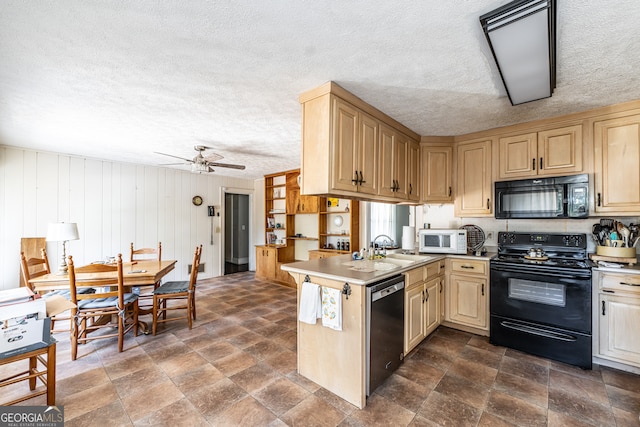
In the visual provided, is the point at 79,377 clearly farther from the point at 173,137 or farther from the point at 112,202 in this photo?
the point at 112,202

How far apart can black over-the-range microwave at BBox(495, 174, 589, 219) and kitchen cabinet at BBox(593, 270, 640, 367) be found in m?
0.65

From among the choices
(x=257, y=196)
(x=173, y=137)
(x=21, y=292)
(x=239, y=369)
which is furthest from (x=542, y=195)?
(x=257, y=196)

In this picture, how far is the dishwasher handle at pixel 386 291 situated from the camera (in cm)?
193

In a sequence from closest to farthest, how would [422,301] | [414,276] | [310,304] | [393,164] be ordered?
[310,304], [414,276], [422,301], [393,164]

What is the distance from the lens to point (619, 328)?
2.28 meters

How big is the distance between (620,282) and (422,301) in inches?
62.4

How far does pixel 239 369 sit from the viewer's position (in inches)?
93.8

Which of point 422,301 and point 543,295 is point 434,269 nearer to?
point 422,301

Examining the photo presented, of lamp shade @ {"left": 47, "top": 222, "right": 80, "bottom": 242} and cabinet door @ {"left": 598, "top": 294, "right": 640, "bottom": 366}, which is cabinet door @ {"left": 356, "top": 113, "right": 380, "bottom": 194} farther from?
lamp shade @ {"left": 47, "top": 222, "right": 80, "bottom": 242}

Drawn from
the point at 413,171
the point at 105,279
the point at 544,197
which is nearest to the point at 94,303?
the point at 105,279

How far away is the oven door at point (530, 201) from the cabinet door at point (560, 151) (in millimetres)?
189

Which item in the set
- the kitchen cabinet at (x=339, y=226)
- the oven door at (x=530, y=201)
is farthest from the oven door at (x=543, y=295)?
the kitchen cabinet at (x=339, y=226)

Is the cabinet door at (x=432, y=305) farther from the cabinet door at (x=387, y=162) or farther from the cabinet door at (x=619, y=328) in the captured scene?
the cabinet door at (x=619, y=328)

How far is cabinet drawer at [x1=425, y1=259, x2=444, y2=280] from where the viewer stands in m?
2.75
